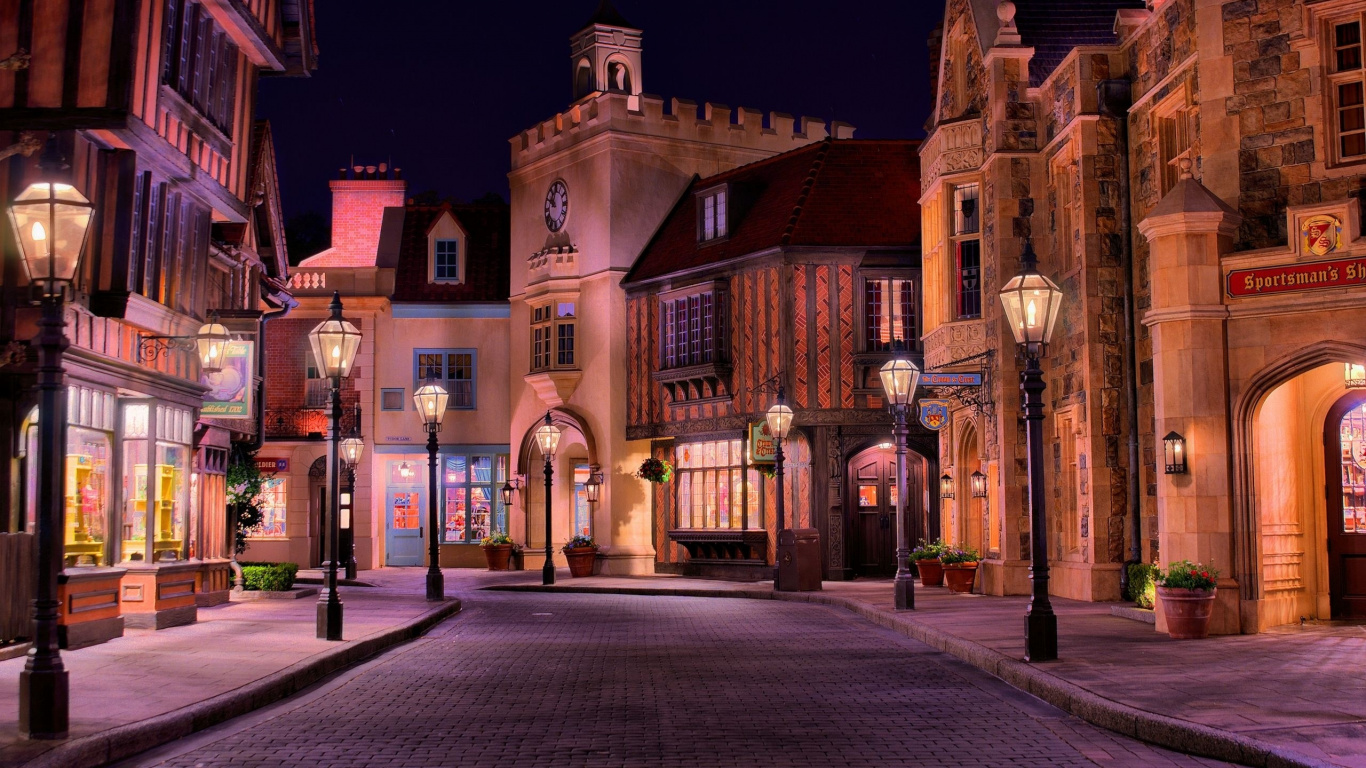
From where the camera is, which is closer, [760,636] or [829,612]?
[760,636]

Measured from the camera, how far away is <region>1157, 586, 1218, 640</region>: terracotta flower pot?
16125mm

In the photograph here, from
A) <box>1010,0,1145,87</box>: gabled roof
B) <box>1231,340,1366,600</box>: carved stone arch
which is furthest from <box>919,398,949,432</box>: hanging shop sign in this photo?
<box>1231,340,1366,600</box>: carved stone arch

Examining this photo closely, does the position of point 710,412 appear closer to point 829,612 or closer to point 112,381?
point 829,612

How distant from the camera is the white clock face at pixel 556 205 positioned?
134 feet

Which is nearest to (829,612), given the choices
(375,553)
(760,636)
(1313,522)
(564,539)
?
(760,636)

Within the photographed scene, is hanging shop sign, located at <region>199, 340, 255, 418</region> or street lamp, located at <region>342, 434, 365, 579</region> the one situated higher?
hanging shop sign, located at <region>199, 340, 255, 418</region>

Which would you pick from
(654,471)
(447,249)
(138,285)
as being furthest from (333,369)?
(447,249)

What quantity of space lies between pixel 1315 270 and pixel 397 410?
31.4 m

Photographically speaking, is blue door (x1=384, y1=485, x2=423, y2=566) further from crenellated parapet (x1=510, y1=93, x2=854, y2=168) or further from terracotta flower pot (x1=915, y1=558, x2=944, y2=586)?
terracotta flower pot (x1=915, y1=558, x2=944, y2=586)

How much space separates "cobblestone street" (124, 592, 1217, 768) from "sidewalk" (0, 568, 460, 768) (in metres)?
0.25

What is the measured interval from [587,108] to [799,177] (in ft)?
22.6

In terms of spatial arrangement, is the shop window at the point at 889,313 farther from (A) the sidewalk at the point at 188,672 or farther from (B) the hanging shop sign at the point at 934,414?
(A) the sidewalk at the point at 188,672

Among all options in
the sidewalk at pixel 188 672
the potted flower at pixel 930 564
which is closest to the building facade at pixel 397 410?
the potted flower at pixel 930 564

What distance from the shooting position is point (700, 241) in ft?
124
